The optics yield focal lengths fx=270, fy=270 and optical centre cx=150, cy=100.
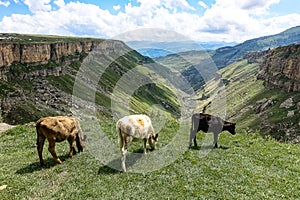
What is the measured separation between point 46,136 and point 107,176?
5.27 metres

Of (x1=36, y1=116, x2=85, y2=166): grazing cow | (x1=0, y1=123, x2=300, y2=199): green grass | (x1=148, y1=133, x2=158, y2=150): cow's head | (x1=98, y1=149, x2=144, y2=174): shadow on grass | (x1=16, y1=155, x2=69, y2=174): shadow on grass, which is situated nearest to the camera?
(x1=0, y1=123, x2=300, y2=199): green grass

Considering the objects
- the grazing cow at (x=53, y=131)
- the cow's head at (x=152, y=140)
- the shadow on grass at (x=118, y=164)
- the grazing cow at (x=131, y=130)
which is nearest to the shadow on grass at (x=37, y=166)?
the grazing cow at (x=53, y=131)

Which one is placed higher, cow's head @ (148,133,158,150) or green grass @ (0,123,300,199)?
cow's head @ (148,133,158,150)

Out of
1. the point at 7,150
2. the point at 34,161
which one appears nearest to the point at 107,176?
the point at 34,161

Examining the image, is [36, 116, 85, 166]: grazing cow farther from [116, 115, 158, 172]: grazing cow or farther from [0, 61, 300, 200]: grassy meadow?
[116, 115, 158, 172]: grazing cow

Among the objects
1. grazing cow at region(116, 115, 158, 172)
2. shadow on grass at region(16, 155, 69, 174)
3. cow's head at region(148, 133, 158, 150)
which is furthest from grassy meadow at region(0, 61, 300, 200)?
grazing cow at region(116, 115, 158, 172)

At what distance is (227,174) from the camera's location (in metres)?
17.9

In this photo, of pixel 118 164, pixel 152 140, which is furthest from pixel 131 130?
pixel 152 140

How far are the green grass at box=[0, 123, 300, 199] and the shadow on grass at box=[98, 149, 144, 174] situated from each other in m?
0.14

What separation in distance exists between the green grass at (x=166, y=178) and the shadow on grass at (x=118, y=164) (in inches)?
5.5

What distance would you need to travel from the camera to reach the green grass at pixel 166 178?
1520cm

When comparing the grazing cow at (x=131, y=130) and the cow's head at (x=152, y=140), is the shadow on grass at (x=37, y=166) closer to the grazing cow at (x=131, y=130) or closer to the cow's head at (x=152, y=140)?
the grazing cow at (x=131, y=130)

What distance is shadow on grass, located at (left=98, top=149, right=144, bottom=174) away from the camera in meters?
17.9

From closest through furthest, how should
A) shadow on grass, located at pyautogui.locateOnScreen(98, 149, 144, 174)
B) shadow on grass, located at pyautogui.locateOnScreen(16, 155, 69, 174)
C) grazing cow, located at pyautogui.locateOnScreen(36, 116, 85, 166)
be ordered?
shadow on grass, located at pyautogui.locateOnScreen(98, 149, 144, 174)
shadow on grass, located at pyautogui.locateOnScreen(16, 155, 69, 174)
grazing cow, located at pyautogui.locateOnScreen(36, 116, 85, 166)
